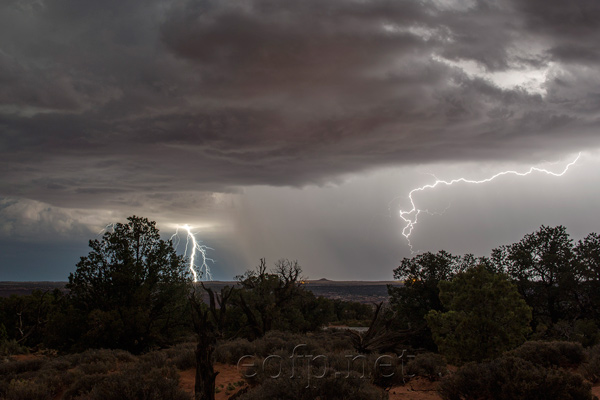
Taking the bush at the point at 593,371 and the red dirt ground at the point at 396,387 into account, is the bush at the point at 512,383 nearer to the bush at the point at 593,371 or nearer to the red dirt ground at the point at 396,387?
the red dirt ground at the point at 396,387

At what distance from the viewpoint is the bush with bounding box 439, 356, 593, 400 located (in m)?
10.4

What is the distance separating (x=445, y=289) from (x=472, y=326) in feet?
18.7

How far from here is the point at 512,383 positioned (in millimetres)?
10820

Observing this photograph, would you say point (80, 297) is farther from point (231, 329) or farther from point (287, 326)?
point (287, 326)

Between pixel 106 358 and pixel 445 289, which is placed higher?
pixel 445 289

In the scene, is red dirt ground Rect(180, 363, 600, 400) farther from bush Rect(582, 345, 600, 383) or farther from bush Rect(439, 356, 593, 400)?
bush Rect(439, 356, 593, 400)

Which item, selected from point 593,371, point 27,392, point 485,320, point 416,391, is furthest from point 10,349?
point 593,371

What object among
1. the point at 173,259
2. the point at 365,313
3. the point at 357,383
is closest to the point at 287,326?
→ the point at 173,259

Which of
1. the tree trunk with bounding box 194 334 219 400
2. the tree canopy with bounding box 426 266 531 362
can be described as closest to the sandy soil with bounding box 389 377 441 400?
the tree canopy with bounding box 426 266 531 362

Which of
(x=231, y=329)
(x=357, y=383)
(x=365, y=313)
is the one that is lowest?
(x=365, y=313)

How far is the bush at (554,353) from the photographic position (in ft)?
51.4

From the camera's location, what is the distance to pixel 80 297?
2508 centimetres

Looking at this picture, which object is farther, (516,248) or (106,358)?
(516,248)

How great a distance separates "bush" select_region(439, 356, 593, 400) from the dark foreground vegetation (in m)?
0.04
